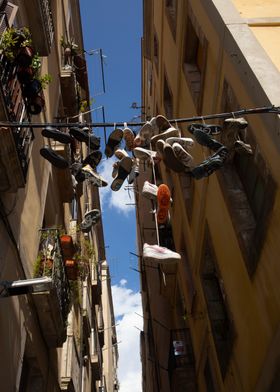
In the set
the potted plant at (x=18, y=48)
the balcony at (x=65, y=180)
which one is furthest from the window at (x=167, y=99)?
the potted plant at (x=18, y=48)

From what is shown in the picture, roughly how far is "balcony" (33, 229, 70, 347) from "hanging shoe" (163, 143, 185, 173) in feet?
11.0

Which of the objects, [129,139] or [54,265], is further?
[54,265]

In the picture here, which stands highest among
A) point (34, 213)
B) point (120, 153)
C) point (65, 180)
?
point (65, 180)

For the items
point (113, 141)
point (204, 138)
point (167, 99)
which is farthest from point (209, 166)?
point (167, 99)

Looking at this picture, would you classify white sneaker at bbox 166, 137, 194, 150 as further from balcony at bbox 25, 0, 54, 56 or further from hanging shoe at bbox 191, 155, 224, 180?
balcony at bbox 25, 0, 54, 56

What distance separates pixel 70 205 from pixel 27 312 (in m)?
6.42

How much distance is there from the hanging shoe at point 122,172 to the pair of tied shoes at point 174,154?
2.49 feet

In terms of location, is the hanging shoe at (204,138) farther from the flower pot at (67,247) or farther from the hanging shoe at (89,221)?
the flower pot at (67,247)

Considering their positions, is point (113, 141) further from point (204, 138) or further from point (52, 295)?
point (52, 295)

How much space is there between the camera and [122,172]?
6852 millimetres

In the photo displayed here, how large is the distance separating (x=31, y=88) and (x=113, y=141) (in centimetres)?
232

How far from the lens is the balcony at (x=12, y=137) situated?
6293 mm

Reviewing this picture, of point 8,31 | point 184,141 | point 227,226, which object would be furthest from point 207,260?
point 8,31

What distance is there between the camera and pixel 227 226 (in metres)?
8.03
